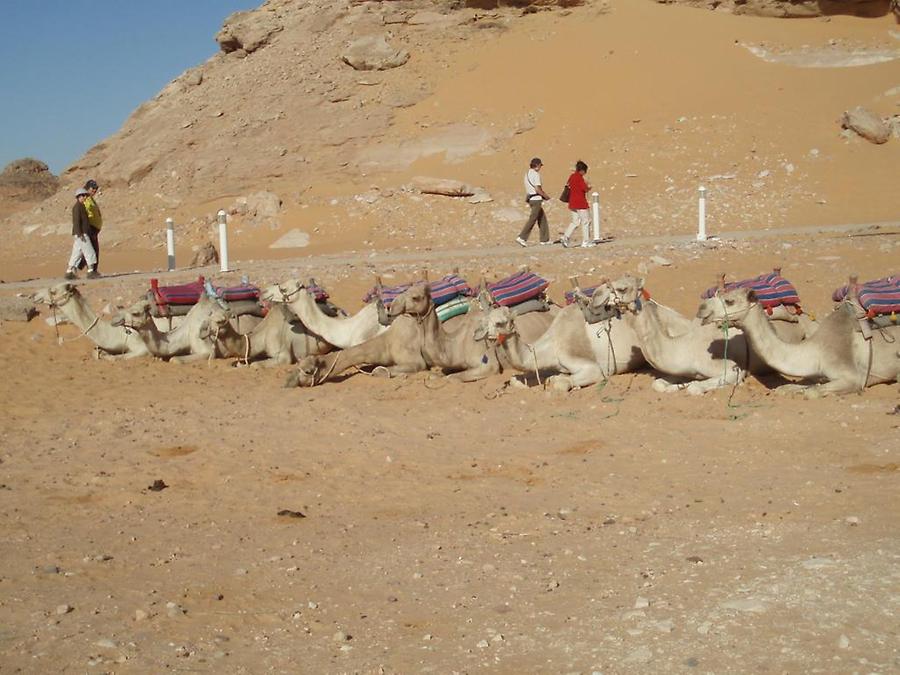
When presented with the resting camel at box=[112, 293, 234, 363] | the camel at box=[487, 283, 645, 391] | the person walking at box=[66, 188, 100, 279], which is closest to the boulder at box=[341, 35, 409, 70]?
the person walking at box=[66, 188, 100, 279]

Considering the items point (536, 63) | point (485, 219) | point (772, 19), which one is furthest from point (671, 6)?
point (485, 219)

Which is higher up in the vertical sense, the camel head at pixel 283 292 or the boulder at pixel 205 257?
the boulder at pixel 205 257

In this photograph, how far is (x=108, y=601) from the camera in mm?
6762

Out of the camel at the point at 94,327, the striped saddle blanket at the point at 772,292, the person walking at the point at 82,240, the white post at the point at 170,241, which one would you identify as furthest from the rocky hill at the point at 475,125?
the striped saddle blanket at the point at 772,292

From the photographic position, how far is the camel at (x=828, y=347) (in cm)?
1102

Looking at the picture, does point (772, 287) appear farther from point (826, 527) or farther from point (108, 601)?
point (108, 601)

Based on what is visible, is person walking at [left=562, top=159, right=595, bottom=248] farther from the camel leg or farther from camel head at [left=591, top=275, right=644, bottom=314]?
camel head at [left=591, top=275, right=644, bottom=314]

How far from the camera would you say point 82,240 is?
68.2 feet

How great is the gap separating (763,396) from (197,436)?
575 centimetres

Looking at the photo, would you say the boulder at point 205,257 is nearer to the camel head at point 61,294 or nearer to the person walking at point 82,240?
the person walking at point 82,240

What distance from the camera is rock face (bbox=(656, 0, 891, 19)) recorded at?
4119 centimetres

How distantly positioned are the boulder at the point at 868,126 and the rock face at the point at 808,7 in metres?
10.4

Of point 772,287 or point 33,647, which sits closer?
point 33,647

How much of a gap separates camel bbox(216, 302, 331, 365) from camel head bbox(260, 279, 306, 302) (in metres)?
0.67
